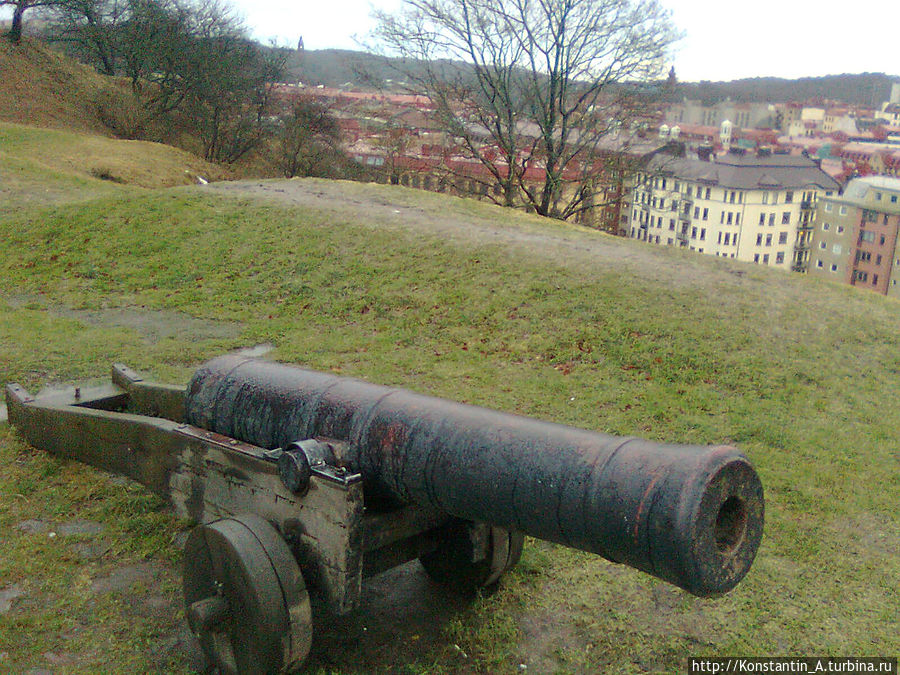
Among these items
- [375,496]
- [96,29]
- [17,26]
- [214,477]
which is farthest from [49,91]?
[375,496]

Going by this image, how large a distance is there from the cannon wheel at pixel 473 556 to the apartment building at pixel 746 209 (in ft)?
104

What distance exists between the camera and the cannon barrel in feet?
7.39

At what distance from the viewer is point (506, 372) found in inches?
285

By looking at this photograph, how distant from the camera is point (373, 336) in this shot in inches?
320

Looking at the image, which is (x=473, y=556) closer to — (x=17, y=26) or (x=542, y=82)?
(x=542, y=82)

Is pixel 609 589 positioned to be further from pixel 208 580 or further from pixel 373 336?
pixel 373 336

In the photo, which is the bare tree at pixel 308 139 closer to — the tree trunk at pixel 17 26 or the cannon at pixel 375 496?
the tree trunk at pixel 17 26

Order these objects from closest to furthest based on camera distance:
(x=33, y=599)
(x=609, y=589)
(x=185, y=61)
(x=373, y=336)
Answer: (x=33, y=599)
(x=609, y=589)
(x=373, y=336)
(x=185, y=61)

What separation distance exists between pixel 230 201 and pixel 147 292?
121 inches

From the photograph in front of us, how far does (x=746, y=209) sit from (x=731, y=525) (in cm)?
3636

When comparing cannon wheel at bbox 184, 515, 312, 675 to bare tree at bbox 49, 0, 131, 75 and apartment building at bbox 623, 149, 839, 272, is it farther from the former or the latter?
apartment building at bbox 623, 149, 839, 272

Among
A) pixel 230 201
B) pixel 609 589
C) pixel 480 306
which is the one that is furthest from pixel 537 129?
pixel 609 589

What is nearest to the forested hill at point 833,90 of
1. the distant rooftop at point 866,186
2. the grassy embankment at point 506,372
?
the distant rooftop at point 866,186

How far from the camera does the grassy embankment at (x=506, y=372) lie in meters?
3.49
